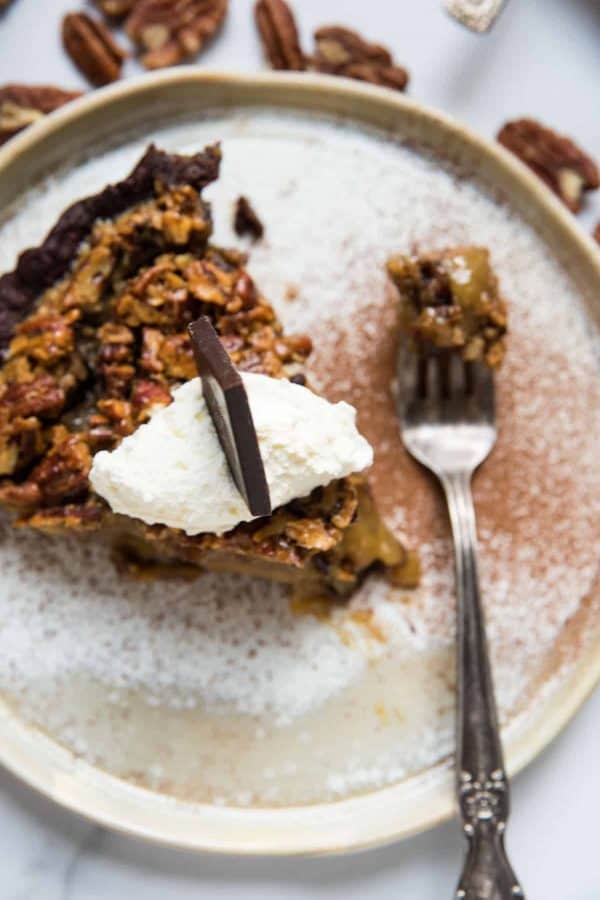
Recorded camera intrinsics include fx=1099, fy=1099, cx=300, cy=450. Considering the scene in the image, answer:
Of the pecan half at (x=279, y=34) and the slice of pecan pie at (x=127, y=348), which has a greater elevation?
the pecan half at (x=279, y=34)

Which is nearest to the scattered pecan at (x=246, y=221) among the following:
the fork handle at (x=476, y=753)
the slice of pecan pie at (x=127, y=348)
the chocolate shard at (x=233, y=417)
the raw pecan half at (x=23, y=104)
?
the slice of pecan pie at (x=127, y=348)

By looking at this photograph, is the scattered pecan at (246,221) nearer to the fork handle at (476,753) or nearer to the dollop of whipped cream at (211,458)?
the dollop of whipped cream at (211,458)

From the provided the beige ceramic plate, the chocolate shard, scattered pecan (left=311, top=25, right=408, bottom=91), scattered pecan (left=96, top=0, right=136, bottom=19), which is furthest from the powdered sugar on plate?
the chocolate shard

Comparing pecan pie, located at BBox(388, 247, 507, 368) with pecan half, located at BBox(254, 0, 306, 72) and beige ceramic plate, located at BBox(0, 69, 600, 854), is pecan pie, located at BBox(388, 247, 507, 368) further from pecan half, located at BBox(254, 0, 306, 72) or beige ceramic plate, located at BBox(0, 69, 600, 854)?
pecan half, located at BBox(254, 0, 306, 72)

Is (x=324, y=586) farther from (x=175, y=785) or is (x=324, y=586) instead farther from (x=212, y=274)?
(x=212, y=274)

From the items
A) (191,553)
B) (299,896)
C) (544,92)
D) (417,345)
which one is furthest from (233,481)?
(544,92)

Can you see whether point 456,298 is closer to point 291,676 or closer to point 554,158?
point 554,158
